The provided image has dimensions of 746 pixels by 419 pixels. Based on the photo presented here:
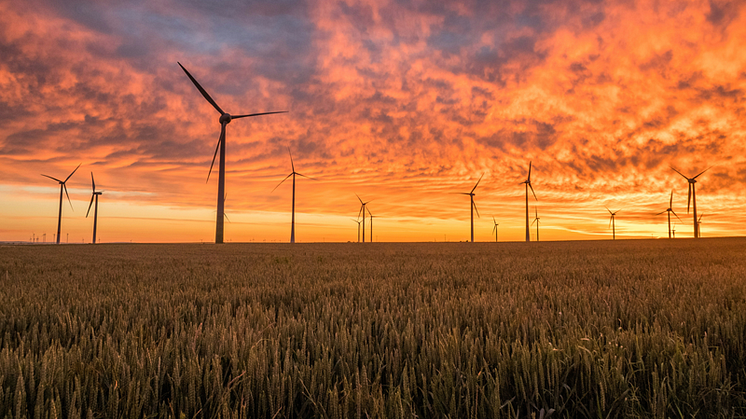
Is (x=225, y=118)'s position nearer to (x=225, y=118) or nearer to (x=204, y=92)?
(x=225, y=118)

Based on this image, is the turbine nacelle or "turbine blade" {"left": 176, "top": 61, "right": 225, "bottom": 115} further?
the turbine nacelle

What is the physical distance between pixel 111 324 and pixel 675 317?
5707mm

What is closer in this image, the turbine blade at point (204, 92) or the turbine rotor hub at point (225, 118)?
the turbine blade at point (204, 92)

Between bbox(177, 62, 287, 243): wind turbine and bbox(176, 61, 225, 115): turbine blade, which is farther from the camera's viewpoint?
bbox(177, 62, 287, 243): wind turbine

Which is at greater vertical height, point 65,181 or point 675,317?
point 65,181

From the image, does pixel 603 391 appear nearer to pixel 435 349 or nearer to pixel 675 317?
pixel 435 349

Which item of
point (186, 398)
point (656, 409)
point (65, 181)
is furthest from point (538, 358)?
point (65, 181)

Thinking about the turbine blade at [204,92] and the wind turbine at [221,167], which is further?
the wind turbine at [221,167]

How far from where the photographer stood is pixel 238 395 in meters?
2.00

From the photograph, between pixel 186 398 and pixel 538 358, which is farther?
pixel 538 358

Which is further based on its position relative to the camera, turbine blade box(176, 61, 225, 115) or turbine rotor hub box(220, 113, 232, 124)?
turbine rotor hub box(220, 113, 232, 124)

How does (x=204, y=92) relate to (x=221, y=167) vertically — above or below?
above

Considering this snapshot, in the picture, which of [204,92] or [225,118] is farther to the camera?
[225,118]

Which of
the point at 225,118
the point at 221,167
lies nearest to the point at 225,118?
the point at 225,118
